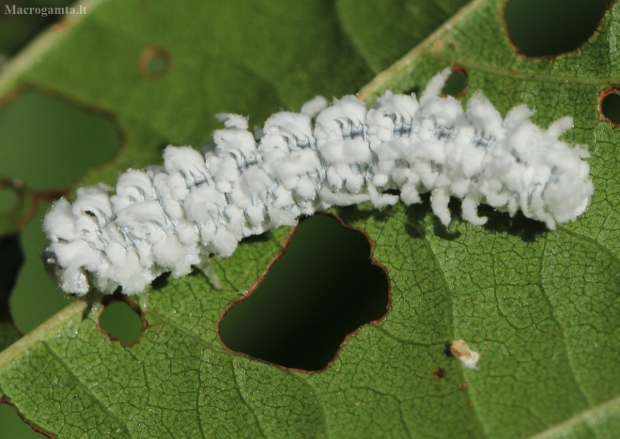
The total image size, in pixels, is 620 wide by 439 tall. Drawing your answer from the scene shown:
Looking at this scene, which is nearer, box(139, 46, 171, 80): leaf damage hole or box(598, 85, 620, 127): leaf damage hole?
box(598, 85, 620, 127): leaf damage hole

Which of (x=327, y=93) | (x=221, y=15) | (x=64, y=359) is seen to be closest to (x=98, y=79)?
(x=221, y=15)

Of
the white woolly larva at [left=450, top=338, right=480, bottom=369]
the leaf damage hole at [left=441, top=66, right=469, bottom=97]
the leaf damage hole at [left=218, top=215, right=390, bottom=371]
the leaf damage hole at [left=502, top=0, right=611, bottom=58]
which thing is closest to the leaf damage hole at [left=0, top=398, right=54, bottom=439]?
the leaf damage hole at [left=218, top=215, right=390, bottom=371]

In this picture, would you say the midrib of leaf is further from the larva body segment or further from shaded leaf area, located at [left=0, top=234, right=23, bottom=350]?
shaded leaf area, located at [left=0, top=234, right=23, bottom=350]

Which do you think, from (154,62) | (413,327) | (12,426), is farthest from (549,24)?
(12,426)

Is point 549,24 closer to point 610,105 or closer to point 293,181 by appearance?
point 610,105

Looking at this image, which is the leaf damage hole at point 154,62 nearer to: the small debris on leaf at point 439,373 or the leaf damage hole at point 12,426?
the leaf damage hole at point 12,426
